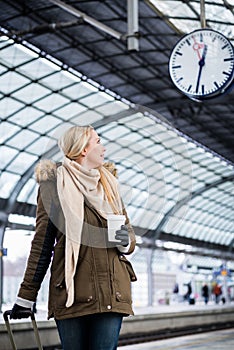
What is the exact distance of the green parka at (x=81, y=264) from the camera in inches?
154

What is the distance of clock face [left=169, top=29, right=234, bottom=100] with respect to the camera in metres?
12.3

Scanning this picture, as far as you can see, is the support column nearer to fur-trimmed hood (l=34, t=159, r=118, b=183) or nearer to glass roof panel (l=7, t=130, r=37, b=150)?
fur-trimmed hood (l=34, t=159, r=118, b=183)

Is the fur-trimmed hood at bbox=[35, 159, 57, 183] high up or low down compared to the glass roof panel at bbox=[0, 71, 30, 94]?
down

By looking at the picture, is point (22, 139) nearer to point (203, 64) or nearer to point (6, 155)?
point (6, 155)

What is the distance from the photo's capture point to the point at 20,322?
13.2 m

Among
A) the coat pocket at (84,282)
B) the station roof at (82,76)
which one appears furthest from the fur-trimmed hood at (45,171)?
the station roof at (82,76)

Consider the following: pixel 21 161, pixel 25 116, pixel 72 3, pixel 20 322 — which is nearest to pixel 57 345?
pixel 20 322

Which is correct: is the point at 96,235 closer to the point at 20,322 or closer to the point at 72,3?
the point at 20,322

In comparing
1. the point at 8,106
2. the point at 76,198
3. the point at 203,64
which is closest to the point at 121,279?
the point at 76,198

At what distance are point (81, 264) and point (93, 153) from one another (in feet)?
2.23

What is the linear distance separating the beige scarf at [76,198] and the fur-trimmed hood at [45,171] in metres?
0.04

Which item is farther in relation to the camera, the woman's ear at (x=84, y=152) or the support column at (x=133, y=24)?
the support column at (x=133, y=24)

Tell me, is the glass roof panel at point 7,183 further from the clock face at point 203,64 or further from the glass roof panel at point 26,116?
the clock face at point 203,64

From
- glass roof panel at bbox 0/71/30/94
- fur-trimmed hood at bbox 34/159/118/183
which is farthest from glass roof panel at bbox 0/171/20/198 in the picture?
fur-trimmed hood at bbox 34/159/118/183
